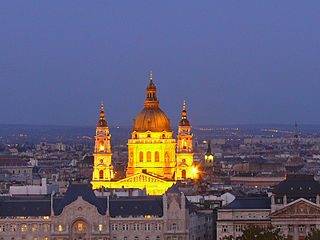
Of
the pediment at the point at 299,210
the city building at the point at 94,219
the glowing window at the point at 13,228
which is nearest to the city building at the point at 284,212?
the pediment at the point at 299,210

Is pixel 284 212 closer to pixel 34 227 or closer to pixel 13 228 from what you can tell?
pixel 34 227

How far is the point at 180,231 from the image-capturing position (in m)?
157

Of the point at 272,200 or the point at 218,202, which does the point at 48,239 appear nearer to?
the point at 272,200

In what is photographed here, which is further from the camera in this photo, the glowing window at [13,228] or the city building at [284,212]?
the city building at [284,212]

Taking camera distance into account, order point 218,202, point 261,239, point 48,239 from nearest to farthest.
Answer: point 261,239, point 48,239, point 218,202

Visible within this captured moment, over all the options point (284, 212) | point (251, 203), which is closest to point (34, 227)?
point (251, 203)

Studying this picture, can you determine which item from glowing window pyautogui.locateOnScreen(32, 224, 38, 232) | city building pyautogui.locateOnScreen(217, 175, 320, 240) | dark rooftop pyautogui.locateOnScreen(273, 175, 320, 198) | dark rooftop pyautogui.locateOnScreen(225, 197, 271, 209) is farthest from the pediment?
glowing window pyautogui.locateOnScreen(32, 224, 38, 232)

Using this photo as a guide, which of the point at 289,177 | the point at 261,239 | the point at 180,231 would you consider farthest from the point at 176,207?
the point at 261,239

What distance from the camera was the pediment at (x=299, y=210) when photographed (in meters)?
158

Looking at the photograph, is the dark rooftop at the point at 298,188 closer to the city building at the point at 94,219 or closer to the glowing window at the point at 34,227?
the city building at the point at 94,219

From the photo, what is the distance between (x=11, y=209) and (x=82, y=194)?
7.09 m

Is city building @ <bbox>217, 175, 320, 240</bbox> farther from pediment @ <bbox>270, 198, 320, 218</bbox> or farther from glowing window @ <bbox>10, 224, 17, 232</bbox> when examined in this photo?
glowing window @ <bbox>10, 224, 17, 232</bbox>

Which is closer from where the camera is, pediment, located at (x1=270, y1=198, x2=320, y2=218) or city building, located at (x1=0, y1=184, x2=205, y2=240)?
city building, located at (x1=0, y1=184, x2=205, y2=240)

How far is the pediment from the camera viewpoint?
158 m
